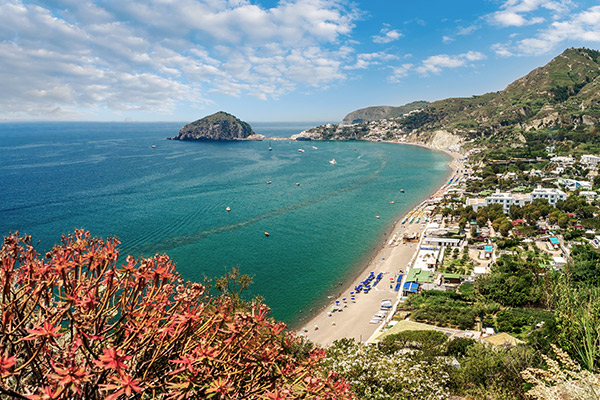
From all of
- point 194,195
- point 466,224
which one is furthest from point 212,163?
point 466,224

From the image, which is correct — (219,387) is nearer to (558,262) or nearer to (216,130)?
(558,262)

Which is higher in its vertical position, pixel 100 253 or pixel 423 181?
pixel 100 253

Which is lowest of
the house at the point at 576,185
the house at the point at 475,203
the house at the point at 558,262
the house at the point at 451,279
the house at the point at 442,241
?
the house at the point at 451,279

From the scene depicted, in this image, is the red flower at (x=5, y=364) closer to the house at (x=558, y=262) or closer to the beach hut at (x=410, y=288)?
the beach hut at (x=410, y=288)

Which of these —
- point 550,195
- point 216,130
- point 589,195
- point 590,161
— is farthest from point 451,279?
point 216,130

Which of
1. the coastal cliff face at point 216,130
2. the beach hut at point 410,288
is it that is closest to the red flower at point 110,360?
the beach hut at point 410,288

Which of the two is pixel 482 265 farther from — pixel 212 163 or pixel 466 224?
pixel 212 163
